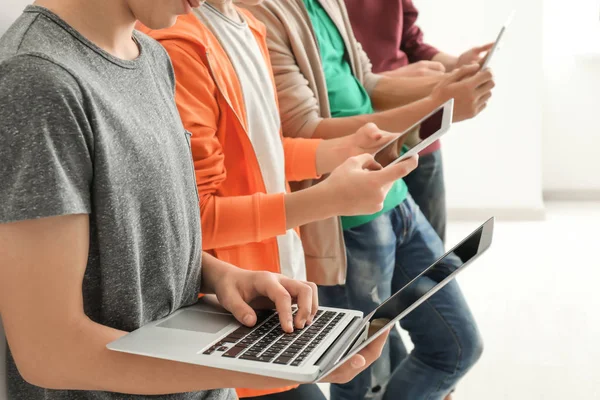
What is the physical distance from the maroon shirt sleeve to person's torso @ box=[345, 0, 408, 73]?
0.05 meters

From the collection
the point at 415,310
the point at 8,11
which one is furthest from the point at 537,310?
the point at 8,11

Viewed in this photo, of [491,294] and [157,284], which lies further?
[491,294]

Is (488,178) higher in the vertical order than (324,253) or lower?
Result: lower

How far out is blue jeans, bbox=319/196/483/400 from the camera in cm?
128

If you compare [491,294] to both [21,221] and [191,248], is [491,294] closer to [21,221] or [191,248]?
[191,248]

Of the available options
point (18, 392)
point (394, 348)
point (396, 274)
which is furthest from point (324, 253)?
point (18, 392)

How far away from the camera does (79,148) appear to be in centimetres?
50

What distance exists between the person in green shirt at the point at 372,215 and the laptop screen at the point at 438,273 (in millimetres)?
567

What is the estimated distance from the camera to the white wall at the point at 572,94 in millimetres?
4156

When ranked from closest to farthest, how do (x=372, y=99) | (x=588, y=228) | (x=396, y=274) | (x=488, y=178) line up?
(x=396, y=274) < (x=372, y=99) < (x=588, y=228) < (x=488, y=178)

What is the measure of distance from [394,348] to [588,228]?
2425 millimetres

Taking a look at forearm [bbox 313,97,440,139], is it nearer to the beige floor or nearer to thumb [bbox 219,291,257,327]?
thumb [bbox 219,291,257,327]

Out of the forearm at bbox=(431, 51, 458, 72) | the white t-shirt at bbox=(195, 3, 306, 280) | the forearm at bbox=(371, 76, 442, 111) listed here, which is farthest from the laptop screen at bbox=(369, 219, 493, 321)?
the forearm at bbox=(431, 51, 458, 72)

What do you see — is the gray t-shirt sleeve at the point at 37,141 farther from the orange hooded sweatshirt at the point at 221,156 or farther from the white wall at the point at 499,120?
the white wall at the point at 499,120
